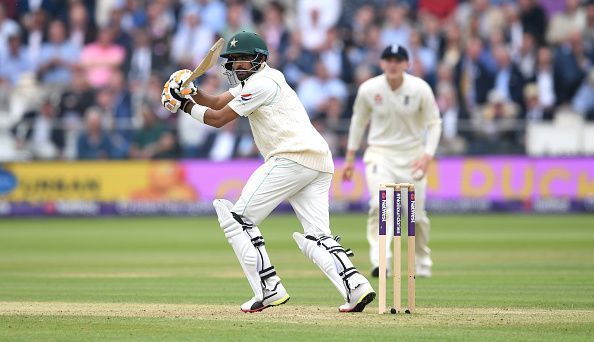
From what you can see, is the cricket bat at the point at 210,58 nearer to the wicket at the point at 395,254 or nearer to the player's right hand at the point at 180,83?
the player's right hand at the point at 180,83

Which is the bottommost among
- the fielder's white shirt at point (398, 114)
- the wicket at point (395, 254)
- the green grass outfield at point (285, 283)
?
the green grass outfield at point (285, 283)

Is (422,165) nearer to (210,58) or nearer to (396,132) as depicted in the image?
(396,132)

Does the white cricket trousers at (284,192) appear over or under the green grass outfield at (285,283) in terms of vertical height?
over

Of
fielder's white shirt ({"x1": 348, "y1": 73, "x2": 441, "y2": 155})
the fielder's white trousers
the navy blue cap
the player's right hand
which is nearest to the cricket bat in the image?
the player's right hand

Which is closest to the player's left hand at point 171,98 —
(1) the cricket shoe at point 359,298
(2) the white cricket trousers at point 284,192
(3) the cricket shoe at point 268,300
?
(2) the white cricket trousers at point 284,192

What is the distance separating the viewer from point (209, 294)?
385 inches

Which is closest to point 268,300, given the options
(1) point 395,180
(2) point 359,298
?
(2) point 359,298

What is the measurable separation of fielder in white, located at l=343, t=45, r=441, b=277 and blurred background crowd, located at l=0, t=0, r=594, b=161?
9.51 meters

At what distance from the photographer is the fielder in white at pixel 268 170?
26.8 ft

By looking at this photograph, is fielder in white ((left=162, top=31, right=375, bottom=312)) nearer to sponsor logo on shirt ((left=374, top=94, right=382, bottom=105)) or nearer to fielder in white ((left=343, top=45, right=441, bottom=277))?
fielder in white ((left=343, top=45, right=441, bottom=277))

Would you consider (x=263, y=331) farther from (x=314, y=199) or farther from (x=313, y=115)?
(x=313, y=115)

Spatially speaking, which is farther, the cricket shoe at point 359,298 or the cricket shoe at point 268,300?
the cricket shoe at point 268,300

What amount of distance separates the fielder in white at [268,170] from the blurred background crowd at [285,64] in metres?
13.2

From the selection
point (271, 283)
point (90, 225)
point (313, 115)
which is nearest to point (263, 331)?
point (271, 283)
